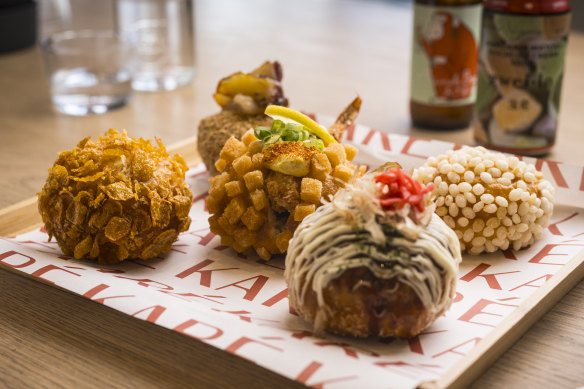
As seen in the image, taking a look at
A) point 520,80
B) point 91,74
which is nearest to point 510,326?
point 520,80

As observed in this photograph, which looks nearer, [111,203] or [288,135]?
[111,203]

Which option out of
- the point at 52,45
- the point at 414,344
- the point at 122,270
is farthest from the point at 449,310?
the point at 52,45

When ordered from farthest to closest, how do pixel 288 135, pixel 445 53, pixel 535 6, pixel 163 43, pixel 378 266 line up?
1. pixel 163 43
2. pixel 445 53
3. pixel 535 6
4. pixel 288 135
5. pixel 378 266

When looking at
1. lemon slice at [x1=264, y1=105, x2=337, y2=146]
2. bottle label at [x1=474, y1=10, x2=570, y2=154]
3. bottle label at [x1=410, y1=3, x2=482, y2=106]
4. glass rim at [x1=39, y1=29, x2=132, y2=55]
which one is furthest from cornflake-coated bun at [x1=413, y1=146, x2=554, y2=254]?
glass rim at [x1=39, y1=29, x2=132, y2=55]

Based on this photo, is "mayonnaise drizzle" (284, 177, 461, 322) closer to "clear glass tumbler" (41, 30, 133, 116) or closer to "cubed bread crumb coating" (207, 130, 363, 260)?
"cubed bread crumb coating" (207, 130, 363, 260)

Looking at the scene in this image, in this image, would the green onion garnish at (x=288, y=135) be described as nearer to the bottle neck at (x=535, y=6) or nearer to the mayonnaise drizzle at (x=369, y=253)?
the mayonnaise drizzle at (x=369, y=253)

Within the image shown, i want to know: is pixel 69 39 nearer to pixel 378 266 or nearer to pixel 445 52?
pixel 445 52

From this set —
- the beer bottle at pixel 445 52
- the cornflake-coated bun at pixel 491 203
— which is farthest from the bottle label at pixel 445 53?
the cornflake-coated bun at pixel 491 203

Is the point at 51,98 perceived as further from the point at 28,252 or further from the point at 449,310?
the point at 449,310
